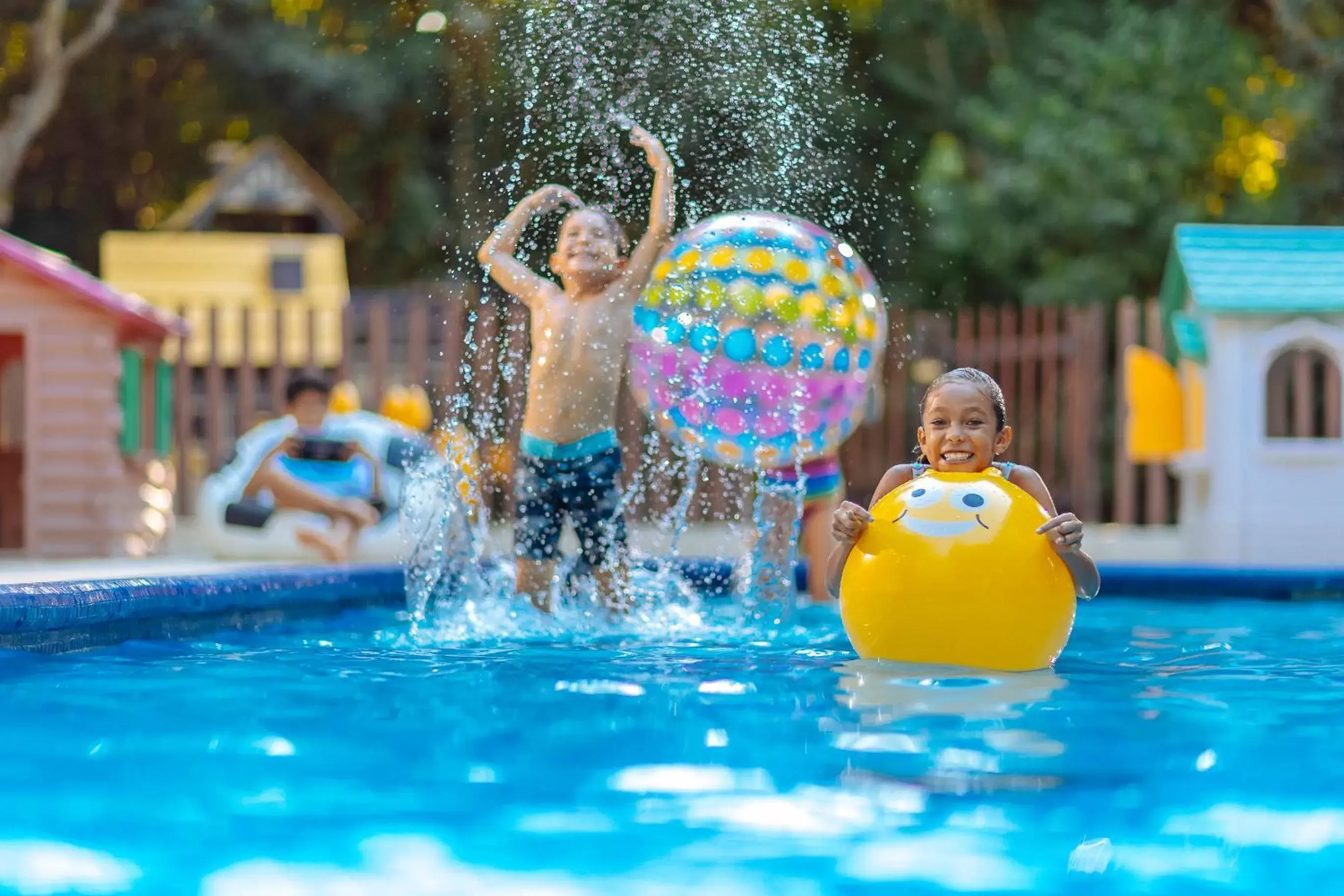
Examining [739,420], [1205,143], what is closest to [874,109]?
[1205,143]

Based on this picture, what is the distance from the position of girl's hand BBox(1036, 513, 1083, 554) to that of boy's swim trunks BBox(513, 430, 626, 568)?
2.12 m

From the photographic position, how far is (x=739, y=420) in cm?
588

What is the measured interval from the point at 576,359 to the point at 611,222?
0.50 meters

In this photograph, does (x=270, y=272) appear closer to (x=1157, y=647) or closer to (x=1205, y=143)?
(x=1205, y=143)

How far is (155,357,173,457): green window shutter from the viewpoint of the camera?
37.0 feet

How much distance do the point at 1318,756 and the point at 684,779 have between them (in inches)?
47.1

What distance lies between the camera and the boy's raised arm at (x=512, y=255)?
565 centimetres

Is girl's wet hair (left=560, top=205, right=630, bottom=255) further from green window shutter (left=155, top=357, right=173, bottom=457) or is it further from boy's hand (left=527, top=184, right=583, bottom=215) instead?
green window shutter (left=155, top=357, right=173, bottom=457)

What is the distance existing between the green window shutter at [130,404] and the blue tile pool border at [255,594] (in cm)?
428

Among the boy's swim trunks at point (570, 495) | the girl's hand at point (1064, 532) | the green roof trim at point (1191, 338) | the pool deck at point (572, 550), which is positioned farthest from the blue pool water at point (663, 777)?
the green roof trim at point (1191, 338)

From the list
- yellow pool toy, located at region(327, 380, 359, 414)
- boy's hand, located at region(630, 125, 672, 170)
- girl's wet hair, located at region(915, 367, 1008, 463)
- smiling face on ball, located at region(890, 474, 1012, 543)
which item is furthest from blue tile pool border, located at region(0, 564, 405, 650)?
yellow pool toy, located at region(327, 380, 359, 414)

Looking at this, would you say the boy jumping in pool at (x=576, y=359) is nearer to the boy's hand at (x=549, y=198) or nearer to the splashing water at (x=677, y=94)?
the boy's hand at (x=549, y=198)

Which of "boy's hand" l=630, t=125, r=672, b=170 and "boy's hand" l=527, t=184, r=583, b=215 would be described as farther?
"boy's hand" l=527, t=184, r=583, b=215

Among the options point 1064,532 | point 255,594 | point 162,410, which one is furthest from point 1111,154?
point 1064,532
